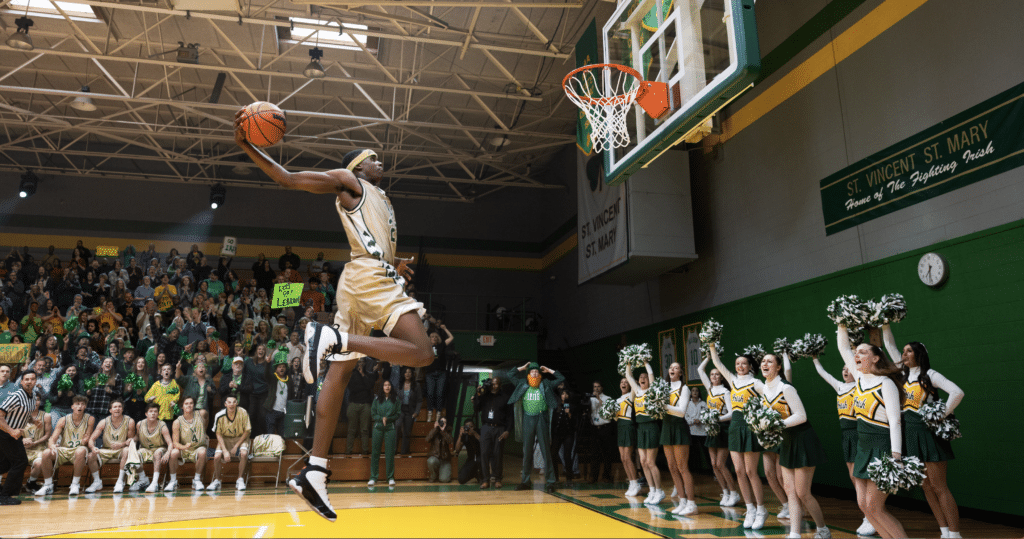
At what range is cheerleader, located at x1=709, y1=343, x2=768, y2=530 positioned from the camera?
21.7 feet

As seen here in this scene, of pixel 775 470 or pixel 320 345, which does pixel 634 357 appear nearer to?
pixel 775 470

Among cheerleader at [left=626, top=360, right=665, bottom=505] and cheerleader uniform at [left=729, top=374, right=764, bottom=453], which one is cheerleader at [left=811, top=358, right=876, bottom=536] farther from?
cheerleader at [left=626, top=360, right=665, bottom=505]

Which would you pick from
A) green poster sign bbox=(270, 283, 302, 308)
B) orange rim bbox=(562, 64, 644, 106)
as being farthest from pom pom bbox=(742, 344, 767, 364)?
green poster sign bbox=(270, 283, 302, 308)

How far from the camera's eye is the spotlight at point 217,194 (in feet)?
67.1

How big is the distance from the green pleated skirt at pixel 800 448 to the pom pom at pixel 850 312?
3.30 ft

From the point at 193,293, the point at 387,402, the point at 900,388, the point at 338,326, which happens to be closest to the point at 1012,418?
the point at 900,388

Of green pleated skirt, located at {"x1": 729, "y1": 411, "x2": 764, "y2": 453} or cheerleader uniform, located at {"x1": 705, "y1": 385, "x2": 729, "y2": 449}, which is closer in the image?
green pleated skirt, located at {"x1": 729, "y1": 411, "x2": 764, "y2": 453}

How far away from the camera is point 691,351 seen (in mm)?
12312

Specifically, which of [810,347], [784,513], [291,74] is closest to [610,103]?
[810,347]

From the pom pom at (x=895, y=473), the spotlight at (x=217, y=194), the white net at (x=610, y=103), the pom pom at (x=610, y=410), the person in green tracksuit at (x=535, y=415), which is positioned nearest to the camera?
the pom pom at (x=895, y=473)

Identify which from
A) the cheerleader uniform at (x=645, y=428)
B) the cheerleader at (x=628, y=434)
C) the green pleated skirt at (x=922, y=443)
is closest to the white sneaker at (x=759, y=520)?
the green pleated skirt at (x=922, y=443)

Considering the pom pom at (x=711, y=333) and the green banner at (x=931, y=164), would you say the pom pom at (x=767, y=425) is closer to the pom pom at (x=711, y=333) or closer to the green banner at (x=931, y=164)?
the pom pom at (x=711, y=333)

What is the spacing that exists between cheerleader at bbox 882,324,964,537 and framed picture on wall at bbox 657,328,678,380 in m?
7.33

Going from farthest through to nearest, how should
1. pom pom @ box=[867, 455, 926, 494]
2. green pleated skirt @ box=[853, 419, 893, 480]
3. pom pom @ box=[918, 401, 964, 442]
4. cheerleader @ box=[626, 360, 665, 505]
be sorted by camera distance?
cheerleader @ box=[626, 360, 665, 505] → pom pom @ box=[918, 401, 964, 442] → green pleated skirt @ box=[853, 419, 893, 480] → pom pom @ box=[867, 455, 926, 494]
